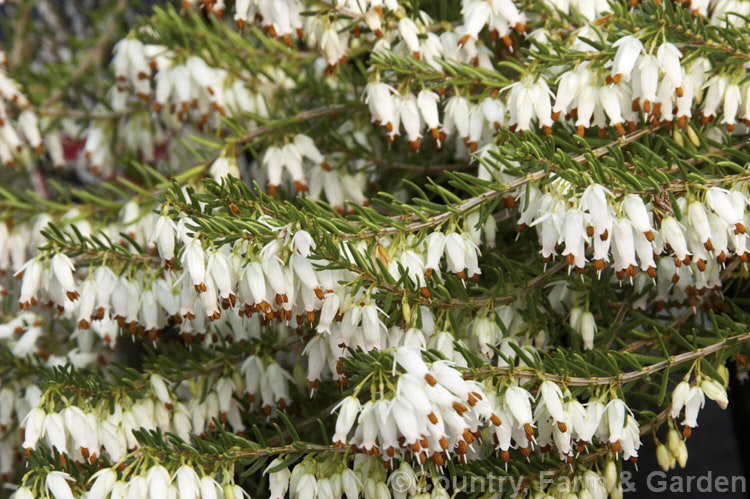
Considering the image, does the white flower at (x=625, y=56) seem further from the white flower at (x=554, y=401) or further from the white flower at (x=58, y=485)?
the white flower at (x=58, y=485)

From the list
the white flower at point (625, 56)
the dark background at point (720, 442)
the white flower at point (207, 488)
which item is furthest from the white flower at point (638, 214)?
the dark background at point (720, 442)

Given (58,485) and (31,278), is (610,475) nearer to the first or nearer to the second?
(58,485)

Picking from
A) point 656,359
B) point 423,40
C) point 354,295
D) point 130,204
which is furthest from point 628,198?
Answer: point 130,204

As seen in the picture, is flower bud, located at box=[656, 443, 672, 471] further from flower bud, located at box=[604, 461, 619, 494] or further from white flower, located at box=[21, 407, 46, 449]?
white flower, located at box=[21, 407, 46, 449]

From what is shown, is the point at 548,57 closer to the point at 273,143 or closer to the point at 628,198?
the point at 628,198

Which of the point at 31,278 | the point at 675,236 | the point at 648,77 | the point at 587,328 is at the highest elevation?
the point at 648,77

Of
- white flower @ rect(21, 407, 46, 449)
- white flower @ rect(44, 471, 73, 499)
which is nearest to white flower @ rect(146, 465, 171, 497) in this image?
white flower @ rect(44, 471, 73, 499)

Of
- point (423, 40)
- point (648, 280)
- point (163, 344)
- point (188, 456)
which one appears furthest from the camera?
point (163, 344)

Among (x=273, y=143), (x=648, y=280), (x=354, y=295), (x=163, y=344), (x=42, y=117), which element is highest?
(x=42, y=117)

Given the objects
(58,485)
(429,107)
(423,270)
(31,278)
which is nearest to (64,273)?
(31,278)

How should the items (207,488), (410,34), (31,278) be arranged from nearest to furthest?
(207,488) < (31,278) < (410,34)

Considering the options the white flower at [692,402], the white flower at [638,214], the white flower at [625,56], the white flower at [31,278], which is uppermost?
the white flower at [625,56]
